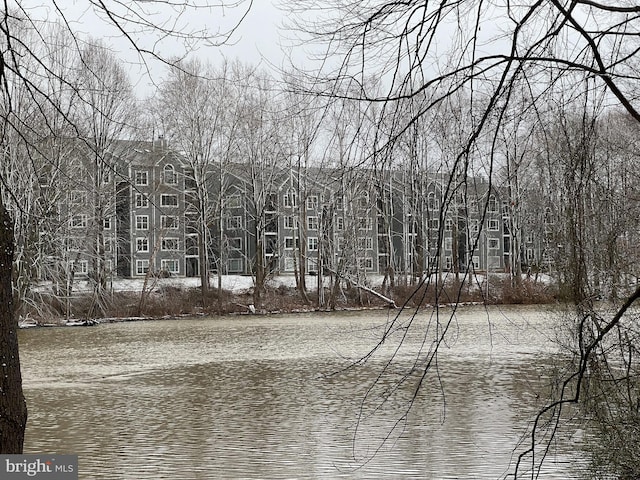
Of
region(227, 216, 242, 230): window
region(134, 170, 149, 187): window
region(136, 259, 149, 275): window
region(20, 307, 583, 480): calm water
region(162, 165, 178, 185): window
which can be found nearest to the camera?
region(20, 307, 583, 480): calm water

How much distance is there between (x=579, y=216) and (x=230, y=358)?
14110 mm

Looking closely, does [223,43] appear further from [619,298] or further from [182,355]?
[182,355]

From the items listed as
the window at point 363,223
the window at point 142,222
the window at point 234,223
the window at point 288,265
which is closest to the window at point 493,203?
the window at point 363,223

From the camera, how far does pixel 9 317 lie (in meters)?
4.27

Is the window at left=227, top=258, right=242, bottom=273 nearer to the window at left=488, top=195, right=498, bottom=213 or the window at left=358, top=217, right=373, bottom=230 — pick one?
the window at left=358, top=217, right=373, bottom=230

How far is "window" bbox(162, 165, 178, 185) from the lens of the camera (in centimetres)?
3966

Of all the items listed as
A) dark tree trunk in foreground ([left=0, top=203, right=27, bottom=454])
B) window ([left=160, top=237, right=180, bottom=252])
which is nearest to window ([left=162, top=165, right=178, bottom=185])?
window ([left=160, top=237, right=180, bottom=252])

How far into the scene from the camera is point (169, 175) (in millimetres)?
41219

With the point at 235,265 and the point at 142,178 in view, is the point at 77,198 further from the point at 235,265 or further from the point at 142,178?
the point at 235,265

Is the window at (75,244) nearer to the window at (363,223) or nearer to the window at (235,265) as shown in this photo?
the window at (363,223)

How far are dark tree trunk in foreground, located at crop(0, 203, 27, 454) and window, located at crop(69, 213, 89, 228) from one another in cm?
2752

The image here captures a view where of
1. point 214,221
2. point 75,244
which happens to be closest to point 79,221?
point 75,244

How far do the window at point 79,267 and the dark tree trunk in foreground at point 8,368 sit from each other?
2785cm

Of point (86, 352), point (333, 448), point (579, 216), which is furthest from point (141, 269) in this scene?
point (579, 216)
